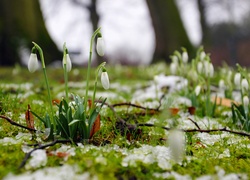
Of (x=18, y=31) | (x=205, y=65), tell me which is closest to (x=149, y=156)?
(x=205, y=65)

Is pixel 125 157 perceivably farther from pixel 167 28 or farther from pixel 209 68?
pixel 167 28

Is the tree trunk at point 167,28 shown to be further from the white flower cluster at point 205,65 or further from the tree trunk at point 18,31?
the white flower cluster at point 205,65

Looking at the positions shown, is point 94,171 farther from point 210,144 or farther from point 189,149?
point 210,144

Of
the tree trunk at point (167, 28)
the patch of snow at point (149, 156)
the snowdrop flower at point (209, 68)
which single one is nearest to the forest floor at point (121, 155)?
the patch of snow at point (149, 156)

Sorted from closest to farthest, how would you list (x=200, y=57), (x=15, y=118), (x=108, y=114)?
(x=15, y=118) < (x=108, y=114) < (x=200, y=57)

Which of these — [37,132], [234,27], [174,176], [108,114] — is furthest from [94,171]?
[234,27]
